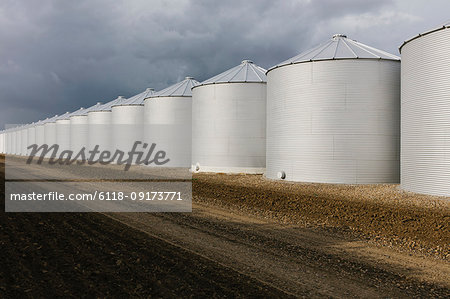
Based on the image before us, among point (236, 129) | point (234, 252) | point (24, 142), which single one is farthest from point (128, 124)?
point (24, 142)

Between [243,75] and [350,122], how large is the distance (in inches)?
463

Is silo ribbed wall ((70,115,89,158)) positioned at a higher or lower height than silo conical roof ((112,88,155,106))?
lower

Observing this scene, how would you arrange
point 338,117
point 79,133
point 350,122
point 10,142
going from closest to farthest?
point 350,122, point 338,117, point 79,133, point 10,142

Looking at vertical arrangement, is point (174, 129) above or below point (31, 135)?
below

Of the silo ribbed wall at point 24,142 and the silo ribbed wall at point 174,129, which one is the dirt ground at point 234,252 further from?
the silo ribbed wall at point 24,142

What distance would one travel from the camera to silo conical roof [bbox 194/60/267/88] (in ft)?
96.3

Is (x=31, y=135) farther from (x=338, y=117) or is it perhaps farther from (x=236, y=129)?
(x=338, y=117)

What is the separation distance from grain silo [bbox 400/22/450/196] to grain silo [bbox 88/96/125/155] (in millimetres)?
36171

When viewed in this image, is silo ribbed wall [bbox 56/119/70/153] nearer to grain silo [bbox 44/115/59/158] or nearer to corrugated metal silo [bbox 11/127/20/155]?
grain silo [bbox 44/115/59/158]

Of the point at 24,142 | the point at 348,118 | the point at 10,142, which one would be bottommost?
the point at 348,118

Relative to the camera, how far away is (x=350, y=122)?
66.8ft

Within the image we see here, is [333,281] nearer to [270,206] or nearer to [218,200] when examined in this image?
[270,206]

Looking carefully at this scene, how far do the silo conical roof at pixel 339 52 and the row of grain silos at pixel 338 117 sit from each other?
6 centimetres

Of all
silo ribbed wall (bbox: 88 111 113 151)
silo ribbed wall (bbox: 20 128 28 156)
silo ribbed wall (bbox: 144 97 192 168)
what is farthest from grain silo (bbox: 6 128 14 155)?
silo ribbed wall (bbox: 144 97 192 168)
